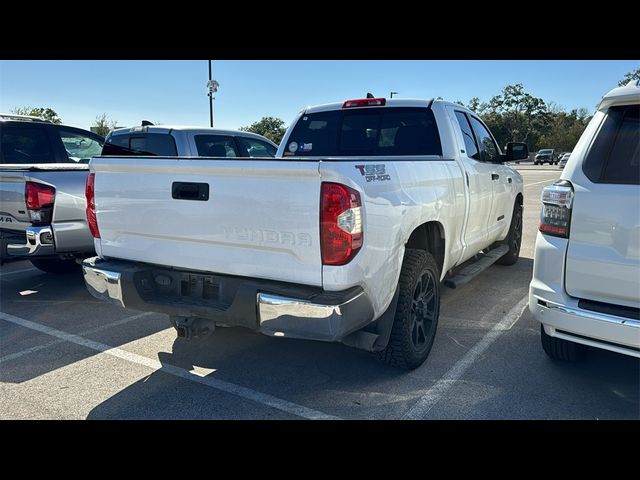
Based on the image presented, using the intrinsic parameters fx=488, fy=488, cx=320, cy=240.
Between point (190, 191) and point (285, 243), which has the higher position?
point (190, 191)

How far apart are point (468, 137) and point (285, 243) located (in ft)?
9.76

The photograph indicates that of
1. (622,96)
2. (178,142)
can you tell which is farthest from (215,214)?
(178,142)

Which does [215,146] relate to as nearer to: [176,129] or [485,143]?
[176,129]

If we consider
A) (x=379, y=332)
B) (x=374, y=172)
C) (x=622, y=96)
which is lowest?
(x=379, y=332)

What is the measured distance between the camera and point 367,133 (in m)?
4.80

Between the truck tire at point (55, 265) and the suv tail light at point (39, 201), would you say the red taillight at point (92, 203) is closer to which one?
the suv tail light at point (39, 201)

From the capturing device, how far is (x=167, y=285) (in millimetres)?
3252

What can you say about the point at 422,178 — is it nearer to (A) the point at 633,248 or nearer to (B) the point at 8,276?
(A) the point at 633,248

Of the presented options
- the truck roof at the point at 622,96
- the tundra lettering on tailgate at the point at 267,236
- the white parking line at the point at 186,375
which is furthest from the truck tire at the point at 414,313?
the truck roof at the point at 622,96

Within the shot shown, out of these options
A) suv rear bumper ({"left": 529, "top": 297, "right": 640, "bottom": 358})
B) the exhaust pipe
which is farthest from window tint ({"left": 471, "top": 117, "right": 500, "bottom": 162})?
the exhaust pipe

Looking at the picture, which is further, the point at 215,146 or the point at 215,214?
the point at 215,146
